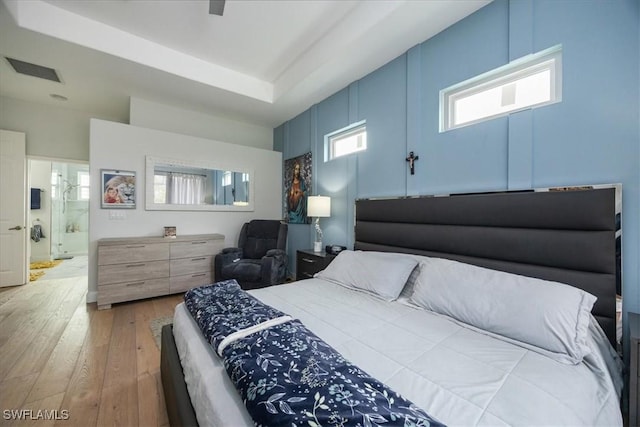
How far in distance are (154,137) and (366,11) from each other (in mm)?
3223

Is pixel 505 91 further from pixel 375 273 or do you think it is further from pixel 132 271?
pixel 132 271

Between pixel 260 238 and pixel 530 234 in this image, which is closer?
pixel 530 234

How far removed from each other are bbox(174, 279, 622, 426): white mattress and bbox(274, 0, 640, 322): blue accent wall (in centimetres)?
83

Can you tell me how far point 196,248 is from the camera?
143 inches

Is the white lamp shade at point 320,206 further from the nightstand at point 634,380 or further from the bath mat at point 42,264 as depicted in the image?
the bath mat at point 42,264

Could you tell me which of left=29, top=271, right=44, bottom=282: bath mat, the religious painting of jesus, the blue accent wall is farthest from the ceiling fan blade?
left=29, top=271, right=44, bottom=282: bath mat

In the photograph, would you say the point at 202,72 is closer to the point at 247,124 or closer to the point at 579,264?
the point at 247,124

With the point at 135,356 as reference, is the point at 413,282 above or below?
above

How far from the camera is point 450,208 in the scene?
2.11 meters

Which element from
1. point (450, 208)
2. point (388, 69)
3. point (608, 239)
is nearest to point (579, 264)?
point (608, 239)

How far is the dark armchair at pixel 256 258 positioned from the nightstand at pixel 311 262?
0.76 feet

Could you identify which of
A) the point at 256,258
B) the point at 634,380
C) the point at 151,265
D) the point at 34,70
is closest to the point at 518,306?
the point at 634,380

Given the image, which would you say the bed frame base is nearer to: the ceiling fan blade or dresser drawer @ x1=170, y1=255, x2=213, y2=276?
dresser drawer @ x1=170, y1=255, x2=213, y2=276

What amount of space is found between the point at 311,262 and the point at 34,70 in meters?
4.10
